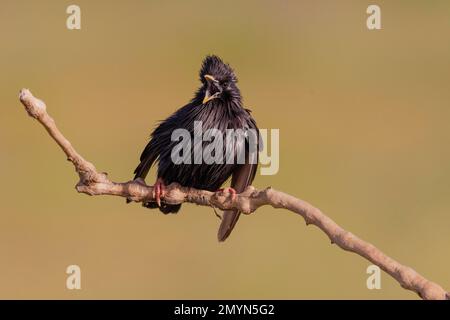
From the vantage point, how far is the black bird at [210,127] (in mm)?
7609

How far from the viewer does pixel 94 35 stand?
63.2 feet

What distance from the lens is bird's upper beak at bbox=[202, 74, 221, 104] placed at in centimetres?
Result: 766

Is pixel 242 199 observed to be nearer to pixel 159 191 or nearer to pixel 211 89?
pixel 159 191

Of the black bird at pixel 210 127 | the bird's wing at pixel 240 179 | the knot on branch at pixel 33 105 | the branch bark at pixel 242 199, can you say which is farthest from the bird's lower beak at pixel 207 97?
the knot on branch at pixel 33 105

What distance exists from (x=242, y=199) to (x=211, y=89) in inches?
56.2

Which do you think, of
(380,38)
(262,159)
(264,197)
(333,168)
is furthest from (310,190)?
(264,197)

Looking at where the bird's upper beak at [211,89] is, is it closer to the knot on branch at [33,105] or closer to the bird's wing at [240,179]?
the bird's wing at [240,179]

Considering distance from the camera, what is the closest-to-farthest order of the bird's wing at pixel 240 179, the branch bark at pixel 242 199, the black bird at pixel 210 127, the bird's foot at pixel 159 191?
the branch bark at pixel 242 199 < the bird's foot at pixel 159 191 < the black bird at pixel 210 127 < the bird's wing at pixel 240 179

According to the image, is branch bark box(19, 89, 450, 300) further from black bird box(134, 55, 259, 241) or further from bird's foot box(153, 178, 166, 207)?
black bird box(134, 55, 259, 241)

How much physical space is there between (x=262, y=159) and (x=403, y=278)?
2755mm

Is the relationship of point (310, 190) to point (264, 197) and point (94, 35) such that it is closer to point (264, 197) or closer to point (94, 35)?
point (94, 35)

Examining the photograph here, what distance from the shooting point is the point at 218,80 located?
7.69 m

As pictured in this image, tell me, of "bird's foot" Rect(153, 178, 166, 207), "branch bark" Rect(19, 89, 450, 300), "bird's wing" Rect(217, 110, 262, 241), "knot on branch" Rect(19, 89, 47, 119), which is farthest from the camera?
"bird's wing" Rect(217, 110, 262, 241)

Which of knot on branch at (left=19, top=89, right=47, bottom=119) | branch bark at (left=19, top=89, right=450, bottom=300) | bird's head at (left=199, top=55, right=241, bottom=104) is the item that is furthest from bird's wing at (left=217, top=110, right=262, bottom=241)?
knot on branch at (left=19, top=89, right=47, bottom=119)
